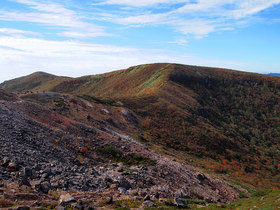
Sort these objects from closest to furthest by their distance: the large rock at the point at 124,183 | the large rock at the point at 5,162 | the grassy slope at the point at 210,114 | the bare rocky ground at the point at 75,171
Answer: the bare rocky ground at the point at 75,171
the large rock at the point at 5,162
the large rock at the point at 124,183
the grassy slope at the point at 210,114

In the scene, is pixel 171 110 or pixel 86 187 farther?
pixel 171 110

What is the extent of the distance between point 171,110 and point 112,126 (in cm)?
2242

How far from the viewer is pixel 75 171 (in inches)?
632

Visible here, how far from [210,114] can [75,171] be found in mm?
55977

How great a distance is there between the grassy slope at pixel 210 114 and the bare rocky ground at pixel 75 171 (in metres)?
13.3

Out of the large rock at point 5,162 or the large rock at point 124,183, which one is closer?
the large rock at point 5,162

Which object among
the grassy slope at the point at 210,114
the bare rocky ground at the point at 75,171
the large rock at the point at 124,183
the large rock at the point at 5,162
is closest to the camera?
the bare rocky ground at the point at 75,171

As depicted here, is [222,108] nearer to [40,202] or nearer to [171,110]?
[171,110]

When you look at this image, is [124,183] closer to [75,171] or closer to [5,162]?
[75,171]

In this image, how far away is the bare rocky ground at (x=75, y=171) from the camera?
12.0 m

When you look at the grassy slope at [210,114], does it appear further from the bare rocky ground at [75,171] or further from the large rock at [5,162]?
the large rock at [5,162]

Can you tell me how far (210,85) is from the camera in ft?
288

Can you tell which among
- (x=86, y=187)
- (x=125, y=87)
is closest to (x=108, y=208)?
(x=86, y=187)

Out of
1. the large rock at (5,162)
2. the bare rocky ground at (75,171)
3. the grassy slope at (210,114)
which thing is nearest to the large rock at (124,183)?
the bare rocky ground at (75,171)
